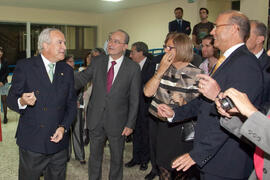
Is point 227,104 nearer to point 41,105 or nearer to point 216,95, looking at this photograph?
point 216,95

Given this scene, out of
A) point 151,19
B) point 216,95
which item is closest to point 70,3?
point 151,19

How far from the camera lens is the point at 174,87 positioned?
7.61ft

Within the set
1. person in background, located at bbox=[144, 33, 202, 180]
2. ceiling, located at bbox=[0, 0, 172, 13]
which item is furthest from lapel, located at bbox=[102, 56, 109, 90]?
ceiling, located at bbox=[0, 0, 172, 13]

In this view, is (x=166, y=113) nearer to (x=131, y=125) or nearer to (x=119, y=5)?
(x=131, y=125)

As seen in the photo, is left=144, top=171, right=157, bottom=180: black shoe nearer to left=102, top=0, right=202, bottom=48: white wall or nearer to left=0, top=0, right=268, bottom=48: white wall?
left=0, top=0, right=268, bottom=48: white wall

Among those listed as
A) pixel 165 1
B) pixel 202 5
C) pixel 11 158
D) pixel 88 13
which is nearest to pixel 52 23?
pixel 88 13

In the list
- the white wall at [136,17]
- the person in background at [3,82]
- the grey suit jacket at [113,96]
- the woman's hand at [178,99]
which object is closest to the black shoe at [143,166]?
the grey suit jacket at [113,96]

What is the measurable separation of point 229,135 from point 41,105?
54.9 inches

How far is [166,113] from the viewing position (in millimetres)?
2162

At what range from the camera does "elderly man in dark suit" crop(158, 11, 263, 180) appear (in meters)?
1.55

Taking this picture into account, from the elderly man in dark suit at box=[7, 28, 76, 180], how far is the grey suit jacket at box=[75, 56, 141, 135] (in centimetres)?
60

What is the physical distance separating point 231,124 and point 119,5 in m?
11.4

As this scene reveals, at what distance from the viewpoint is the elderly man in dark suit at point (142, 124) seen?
3811 millimetres

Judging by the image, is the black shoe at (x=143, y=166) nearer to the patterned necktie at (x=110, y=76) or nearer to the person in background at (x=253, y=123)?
the patterned necktie at (x=110, y=76)
